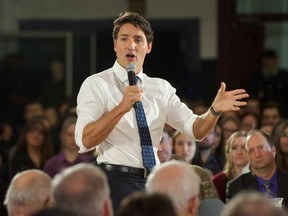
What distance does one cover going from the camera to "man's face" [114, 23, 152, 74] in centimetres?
532

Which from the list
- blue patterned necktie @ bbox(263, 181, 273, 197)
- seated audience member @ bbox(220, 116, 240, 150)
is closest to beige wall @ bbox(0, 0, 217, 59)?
seated audience member @ bbox(220, 116, 240, 150)

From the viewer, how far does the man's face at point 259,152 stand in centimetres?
762

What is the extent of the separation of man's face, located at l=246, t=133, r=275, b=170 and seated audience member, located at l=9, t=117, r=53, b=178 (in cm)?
203

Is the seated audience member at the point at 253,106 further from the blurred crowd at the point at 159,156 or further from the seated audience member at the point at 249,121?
the seated audience member at the point at 249,121

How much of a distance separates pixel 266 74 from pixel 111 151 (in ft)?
24.7

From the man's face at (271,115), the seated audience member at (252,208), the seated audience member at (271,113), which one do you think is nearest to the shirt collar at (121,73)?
the seated audience member at (252,208)

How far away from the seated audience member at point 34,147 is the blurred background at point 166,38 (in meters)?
3.22

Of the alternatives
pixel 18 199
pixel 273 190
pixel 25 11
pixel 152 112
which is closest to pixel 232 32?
pixel 25 11

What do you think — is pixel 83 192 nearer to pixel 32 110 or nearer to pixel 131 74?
pixel 131 74

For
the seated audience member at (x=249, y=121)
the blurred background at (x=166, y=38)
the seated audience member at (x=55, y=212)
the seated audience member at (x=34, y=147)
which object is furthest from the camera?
the blurred background at (x=166, y=38)

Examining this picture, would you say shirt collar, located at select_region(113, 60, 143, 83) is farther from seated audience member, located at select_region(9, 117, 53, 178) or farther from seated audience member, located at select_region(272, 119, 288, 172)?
seated audience member, located at select_region(9, 117, 53, 178)

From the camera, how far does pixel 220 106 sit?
209 inches

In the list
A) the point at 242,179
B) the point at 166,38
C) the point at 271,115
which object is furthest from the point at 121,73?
the point at 166,38

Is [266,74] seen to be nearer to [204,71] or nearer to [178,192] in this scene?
[204,71]
